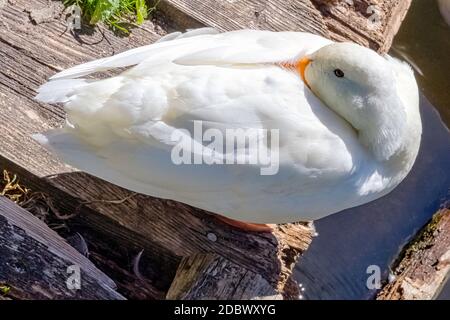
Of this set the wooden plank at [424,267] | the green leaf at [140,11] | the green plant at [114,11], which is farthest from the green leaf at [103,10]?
the wooden plank at [424,267]

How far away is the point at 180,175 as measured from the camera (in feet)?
9.09

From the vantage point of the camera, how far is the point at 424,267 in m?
3.90

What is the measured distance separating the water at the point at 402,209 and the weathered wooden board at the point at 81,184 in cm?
103

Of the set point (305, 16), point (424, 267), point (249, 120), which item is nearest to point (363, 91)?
point (249, 120)

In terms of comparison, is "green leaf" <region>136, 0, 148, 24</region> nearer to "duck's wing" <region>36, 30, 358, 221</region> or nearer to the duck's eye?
"duck's wing" <region>36, 30, 358, 221</region>

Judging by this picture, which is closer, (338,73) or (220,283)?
(338,73)

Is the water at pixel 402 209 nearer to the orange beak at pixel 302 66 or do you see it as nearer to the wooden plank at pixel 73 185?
the wooden plank at pixel 73 185

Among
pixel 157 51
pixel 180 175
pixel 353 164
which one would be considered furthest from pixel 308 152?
pixel 157 51

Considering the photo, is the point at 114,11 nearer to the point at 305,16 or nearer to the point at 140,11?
the point at 140,11

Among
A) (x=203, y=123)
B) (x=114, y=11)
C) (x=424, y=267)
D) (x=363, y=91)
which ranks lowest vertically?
(x=424, y=267)

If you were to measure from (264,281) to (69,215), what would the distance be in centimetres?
78

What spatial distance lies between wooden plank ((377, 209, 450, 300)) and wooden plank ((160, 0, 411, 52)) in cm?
100

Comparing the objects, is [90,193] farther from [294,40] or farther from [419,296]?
[419,296]

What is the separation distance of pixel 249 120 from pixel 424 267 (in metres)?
1.59
